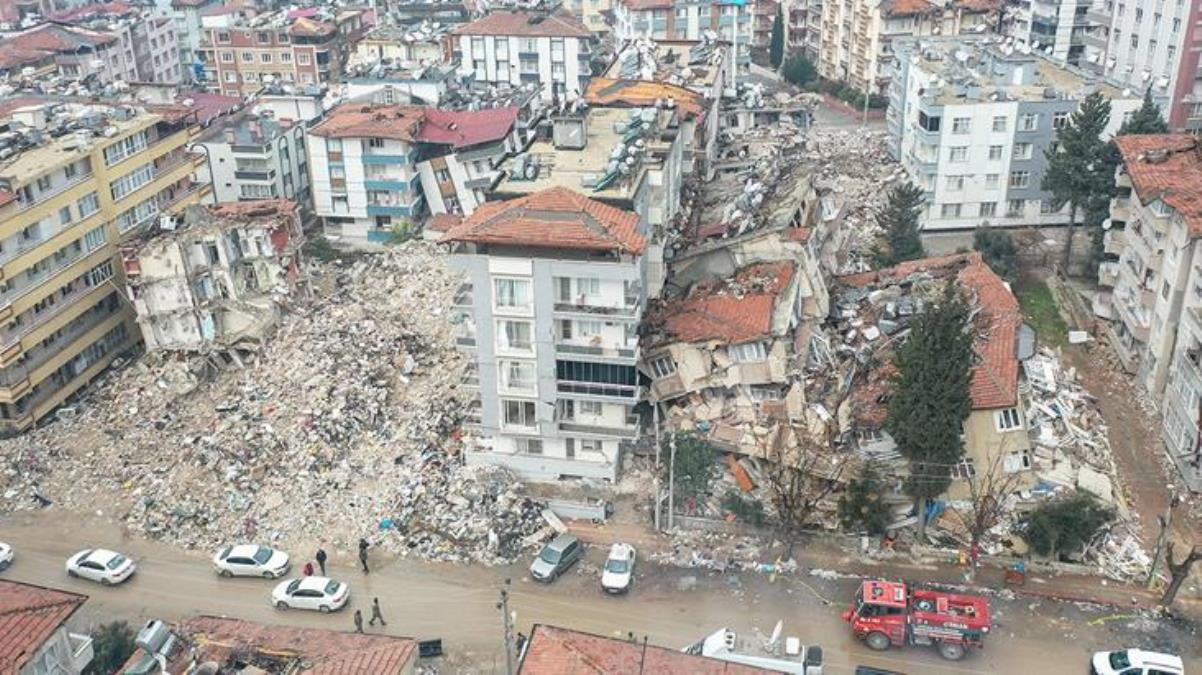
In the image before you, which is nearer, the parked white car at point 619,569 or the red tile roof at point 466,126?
the parked white car at point 619,569

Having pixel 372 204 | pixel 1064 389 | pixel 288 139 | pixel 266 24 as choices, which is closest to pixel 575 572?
pixel 1064 389

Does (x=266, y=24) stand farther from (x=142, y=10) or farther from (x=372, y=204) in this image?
(x=372, y=204)

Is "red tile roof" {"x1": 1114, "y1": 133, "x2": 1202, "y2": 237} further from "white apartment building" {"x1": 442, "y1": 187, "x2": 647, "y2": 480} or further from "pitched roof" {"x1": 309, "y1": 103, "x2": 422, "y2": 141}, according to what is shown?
"pitched roof" {"x1": 309, "y1": 103, "x2": 422, "y2": 141}

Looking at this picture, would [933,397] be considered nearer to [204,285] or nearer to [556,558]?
[556,558]

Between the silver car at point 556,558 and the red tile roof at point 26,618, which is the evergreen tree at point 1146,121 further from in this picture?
the red tile roof at point 26,618

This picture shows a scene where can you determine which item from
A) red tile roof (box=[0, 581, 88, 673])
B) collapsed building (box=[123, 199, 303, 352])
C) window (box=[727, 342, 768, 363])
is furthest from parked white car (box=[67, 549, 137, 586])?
window (box=[727, 342, 768, 363])

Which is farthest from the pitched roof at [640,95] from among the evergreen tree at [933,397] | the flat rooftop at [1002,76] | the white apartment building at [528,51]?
the evergreen tree at [933,397]
